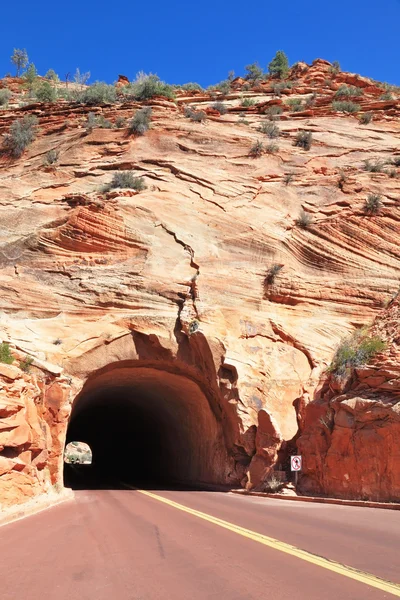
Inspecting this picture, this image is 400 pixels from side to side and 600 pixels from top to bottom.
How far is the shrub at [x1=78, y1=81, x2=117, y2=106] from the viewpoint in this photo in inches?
1396

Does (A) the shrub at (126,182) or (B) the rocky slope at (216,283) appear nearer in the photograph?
(B) the rocky slope at (216,283)

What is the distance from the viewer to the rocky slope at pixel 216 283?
1655 centimetres

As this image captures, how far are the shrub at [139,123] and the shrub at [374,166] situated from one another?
37.2ft

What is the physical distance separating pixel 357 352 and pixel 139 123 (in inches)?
699

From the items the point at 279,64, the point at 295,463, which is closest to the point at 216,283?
the point at 295,463

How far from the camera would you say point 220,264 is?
22094mm

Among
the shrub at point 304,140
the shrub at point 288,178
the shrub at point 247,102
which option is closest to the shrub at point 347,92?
the shrub at point 247,102

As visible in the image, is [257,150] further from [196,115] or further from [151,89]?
[151,89]

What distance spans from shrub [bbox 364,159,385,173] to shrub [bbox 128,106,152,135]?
1134cm

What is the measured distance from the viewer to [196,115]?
30.9 m

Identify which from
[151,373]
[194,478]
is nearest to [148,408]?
[194,478]

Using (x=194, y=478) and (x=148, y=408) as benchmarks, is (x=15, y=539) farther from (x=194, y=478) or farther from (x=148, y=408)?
(x=148, y=408)

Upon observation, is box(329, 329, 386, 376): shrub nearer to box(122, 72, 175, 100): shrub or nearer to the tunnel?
the tunnel

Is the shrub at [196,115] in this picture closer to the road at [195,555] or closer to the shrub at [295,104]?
the shrub at [295,104]
